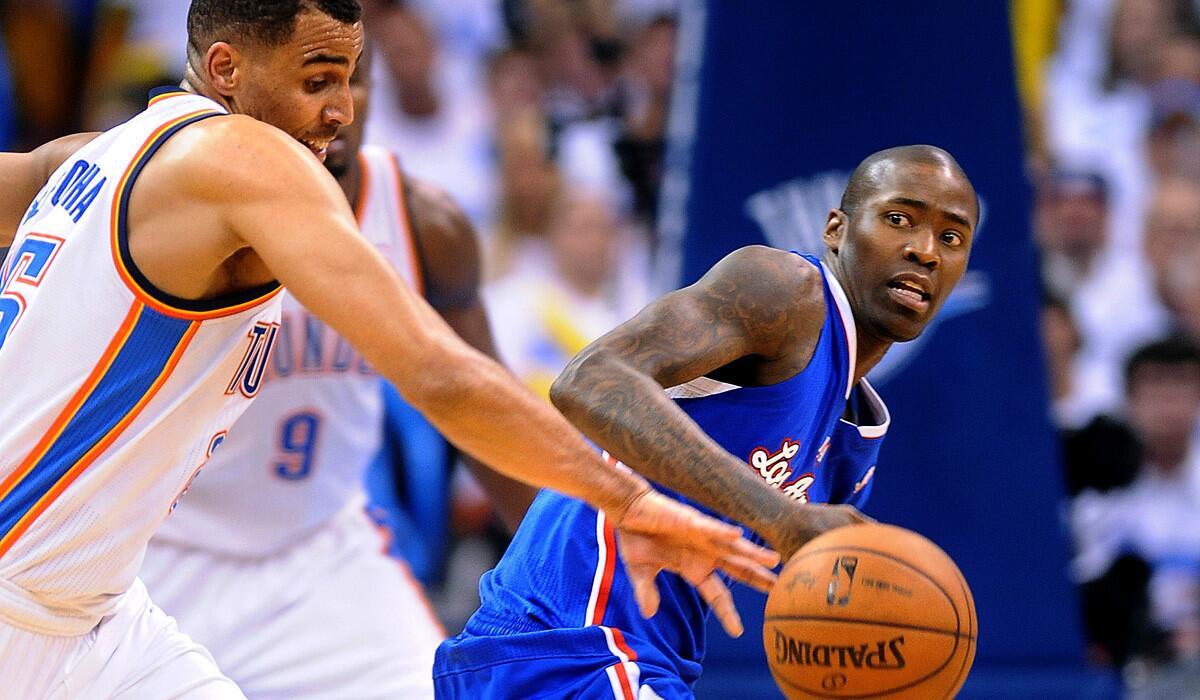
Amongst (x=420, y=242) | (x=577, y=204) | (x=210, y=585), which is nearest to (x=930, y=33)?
(x=420, y=242)

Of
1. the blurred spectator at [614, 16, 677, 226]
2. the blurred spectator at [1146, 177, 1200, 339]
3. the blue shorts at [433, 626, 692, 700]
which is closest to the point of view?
the blue shorts at [433, 626, 692, 700]

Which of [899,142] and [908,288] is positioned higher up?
[908,288]

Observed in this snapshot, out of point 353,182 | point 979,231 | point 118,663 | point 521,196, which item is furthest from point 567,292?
point 118,663

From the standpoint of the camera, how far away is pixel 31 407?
300 cm

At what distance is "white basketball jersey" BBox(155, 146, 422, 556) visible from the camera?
16.2ft

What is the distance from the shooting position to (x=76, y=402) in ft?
9.80

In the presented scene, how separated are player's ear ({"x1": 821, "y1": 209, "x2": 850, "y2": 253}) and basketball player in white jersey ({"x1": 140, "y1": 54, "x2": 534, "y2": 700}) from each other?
4.97 feet

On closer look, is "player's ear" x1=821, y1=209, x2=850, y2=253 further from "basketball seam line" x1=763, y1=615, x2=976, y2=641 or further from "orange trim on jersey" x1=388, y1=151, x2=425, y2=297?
"orange trim on jersey" x1=388, y1=151, x2=425, y2=297

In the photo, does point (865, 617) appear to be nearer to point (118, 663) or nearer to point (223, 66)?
point (118, 663)

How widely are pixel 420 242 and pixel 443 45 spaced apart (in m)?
4.06

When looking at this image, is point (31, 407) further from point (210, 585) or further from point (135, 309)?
point (210, 585)

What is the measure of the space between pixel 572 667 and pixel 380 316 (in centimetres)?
100

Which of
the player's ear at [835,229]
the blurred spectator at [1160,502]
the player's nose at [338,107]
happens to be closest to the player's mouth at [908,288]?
the player's ear at [835,229]

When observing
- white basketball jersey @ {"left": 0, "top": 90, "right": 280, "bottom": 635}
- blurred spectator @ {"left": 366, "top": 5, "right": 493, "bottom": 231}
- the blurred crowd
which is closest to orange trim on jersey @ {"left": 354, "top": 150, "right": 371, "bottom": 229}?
white basketball jersey @ {"left": 0, "top": 90, "right": 280, "bottom": 635}
